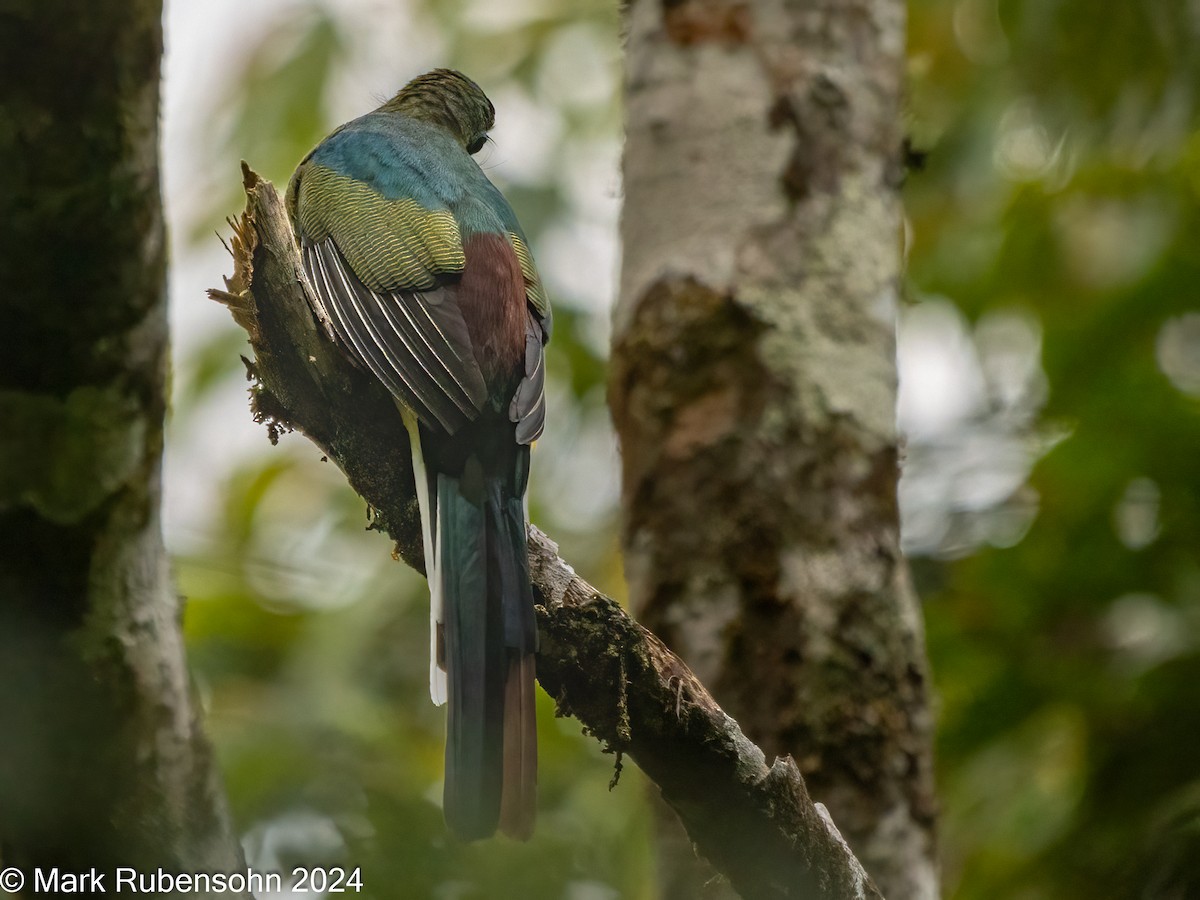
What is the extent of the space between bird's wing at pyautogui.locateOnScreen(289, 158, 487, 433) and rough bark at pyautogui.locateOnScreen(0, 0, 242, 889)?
25.5 inches

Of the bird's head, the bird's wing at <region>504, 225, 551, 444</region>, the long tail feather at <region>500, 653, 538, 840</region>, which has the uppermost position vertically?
the bird's head

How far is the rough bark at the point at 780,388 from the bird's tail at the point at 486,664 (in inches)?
32.3

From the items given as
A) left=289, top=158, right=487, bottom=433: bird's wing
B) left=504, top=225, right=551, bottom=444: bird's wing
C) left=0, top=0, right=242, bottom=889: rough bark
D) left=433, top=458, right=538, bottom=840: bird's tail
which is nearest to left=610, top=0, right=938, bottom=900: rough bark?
left=504, top=225, right=551, bottom=444: bird's wing

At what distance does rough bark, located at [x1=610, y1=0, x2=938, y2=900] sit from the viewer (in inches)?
130

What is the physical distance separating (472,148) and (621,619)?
9.38 feet

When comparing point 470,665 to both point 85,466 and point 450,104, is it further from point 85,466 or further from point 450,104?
point 450,104

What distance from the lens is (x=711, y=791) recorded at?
243cm

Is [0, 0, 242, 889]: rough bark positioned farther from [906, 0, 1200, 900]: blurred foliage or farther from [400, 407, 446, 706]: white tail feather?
[906, 0, 1200, 900]: blurred foliage

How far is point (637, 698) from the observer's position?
7.89ft

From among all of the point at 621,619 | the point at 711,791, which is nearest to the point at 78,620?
the point at 621,619

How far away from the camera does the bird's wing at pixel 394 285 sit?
2916mm

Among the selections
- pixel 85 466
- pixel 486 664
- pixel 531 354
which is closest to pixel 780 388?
pixel 531 354

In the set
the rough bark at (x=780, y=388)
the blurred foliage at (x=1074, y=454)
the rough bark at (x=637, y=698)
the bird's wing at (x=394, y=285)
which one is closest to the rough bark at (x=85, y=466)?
the rough bark at (x=637, y=698)

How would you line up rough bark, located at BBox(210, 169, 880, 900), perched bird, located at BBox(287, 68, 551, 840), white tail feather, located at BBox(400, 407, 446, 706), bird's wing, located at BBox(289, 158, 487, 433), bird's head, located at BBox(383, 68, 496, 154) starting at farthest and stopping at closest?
bird's head, located at BBox(383, 68, 496, 154)
bird's wing, located at BBox(289, 158, 487, 433)
white tail feather, located at BBox(400, 407, 446, 706)
perched bird, located at BBox(287, 68, 551, 840)
rough bark, located at BBox(210, 169, 880, 900)
